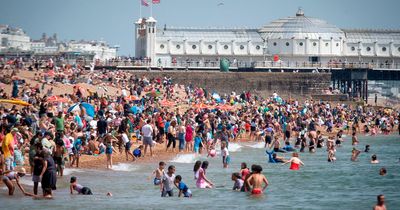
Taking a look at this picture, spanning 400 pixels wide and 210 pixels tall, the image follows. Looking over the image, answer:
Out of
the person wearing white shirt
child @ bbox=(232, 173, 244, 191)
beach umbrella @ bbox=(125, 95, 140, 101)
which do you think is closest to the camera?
child @ bbox=(232, 173, 244, 191)

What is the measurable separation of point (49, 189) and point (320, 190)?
8427 millimetres

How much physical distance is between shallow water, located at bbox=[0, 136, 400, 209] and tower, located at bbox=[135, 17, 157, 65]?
6761 centimetres

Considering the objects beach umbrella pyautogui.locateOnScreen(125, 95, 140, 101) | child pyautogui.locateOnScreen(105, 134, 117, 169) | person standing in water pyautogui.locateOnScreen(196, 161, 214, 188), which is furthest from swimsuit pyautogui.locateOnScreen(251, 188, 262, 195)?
beach umbrella pyautogui.locateOnScreen(125, 95, 140, 101)

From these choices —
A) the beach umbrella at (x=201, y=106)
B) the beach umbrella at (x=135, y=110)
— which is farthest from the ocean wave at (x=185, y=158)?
the beach umbrella at (x=201, y=106)

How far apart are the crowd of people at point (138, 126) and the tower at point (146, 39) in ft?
114

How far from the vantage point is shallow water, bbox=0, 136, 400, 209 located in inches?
1021

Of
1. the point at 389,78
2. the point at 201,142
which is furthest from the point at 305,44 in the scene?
the point at 201,142

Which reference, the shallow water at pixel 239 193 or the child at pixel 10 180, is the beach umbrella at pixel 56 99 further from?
the child at pixel 10 180

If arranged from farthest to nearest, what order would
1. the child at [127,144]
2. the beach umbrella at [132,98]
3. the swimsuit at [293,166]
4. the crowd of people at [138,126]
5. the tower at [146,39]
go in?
the tower at [146,39]
the beach umbrella at [132,98]
the swimsuit at [293,166]
the child at [127,144]
the crowd of people at [138,126]

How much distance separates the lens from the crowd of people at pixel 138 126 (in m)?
27.8

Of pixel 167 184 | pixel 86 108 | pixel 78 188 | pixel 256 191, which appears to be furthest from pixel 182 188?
pixel 86 108

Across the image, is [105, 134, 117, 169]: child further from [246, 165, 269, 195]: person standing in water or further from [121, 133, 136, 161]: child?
[246, 165, 269, 195]: person standing in water

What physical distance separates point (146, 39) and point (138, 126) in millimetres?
67349

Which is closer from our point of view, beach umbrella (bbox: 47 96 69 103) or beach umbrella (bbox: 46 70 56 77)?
beach umbrella (bbox: 47 96 69 103)
